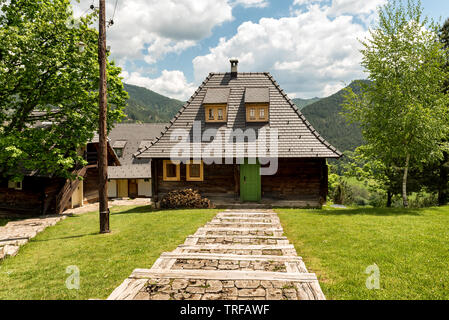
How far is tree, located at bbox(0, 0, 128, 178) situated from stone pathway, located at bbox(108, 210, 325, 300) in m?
11.0

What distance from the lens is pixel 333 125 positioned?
143375mm

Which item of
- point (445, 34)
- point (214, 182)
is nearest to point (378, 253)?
point (214, 182)

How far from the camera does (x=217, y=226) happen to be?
9.50 meters

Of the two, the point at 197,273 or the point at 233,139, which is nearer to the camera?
the point at 197,273

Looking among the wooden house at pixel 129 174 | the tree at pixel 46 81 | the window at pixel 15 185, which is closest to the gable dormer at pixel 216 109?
the tree at pixel 46 81

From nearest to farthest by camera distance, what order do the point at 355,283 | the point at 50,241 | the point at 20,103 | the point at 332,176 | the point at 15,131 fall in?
1. the point at 355,283
2. the point at 50,241
3. the point at 15,131
4. the point at 20,103
5. the point at 332,176

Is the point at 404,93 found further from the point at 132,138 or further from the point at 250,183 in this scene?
the point at 132,138

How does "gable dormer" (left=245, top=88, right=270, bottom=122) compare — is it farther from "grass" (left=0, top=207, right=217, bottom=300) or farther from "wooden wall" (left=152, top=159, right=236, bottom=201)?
"grass" (left=0, top=207, right=217, bottom=300)

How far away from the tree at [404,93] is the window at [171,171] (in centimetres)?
1085

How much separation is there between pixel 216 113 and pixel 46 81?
975 centimetres
